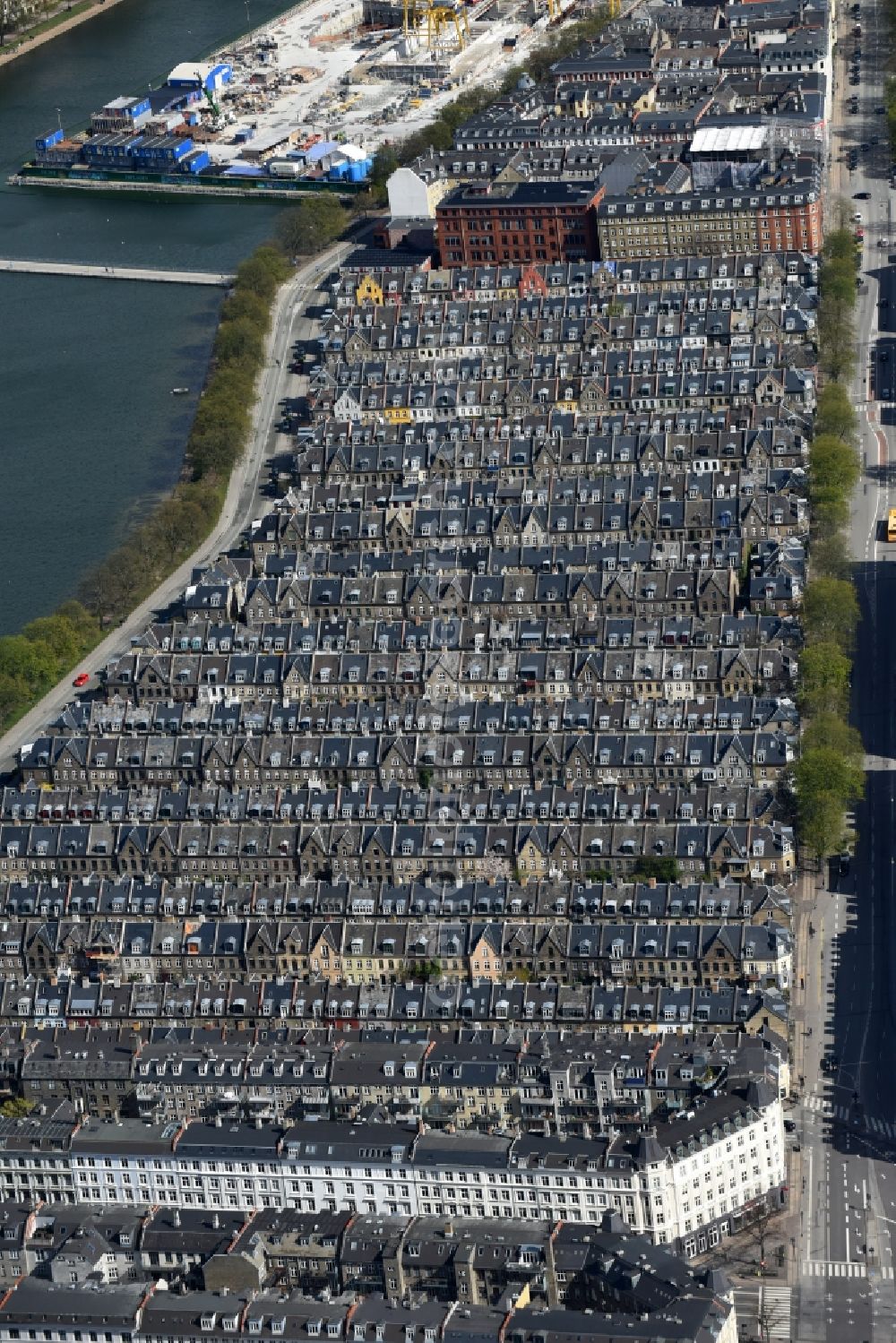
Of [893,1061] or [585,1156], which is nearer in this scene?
[585,1156]

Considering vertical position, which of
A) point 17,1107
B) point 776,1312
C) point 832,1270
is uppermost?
point 17,1107

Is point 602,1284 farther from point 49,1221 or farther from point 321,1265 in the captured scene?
point 49,1221

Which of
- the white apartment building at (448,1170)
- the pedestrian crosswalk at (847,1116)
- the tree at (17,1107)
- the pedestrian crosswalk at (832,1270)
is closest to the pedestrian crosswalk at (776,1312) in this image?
the pedestrian crosswalk at (832,1270)

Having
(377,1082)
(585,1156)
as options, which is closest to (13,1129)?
(377,1082)

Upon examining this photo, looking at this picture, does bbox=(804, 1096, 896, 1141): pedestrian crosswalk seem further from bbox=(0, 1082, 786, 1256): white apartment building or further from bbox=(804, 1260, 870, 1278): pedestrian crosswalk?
bbox=(804, 1260, 870, 1278): pedestrian crosswalk

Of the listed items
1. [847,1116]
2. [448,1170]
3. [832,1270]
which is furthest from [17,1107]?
[832,1270]

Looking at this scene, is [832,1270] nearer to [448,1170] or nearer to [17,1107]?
[448,1170]
